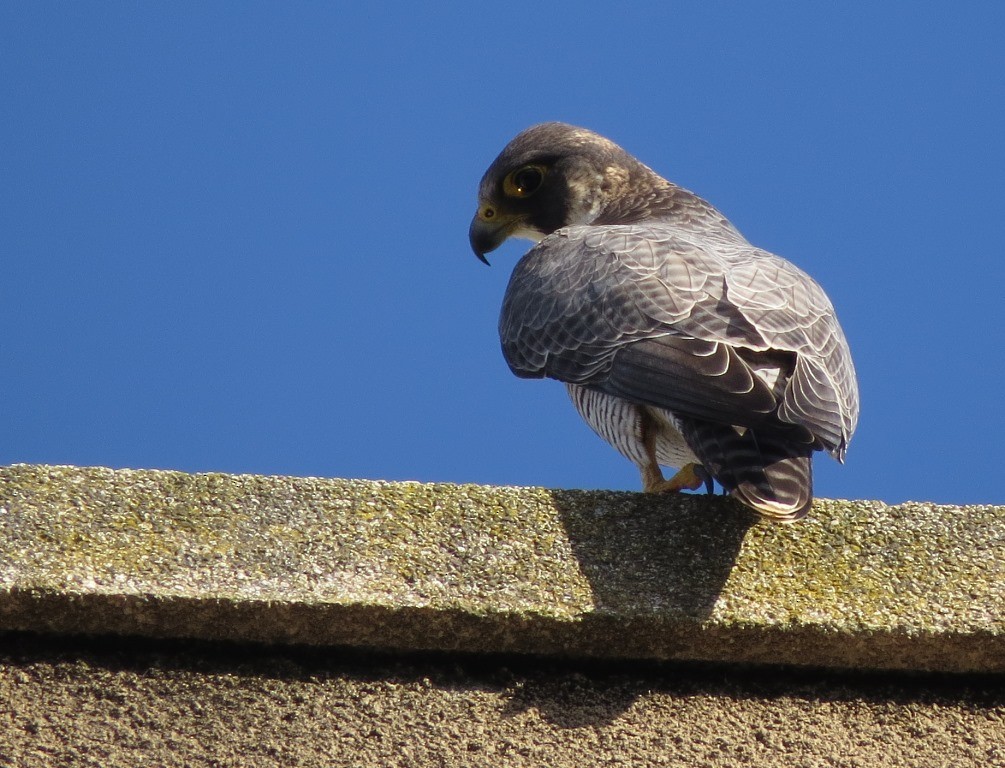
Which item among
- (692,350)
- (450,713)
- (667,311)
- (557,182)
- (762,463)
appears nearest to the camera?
(450,713)

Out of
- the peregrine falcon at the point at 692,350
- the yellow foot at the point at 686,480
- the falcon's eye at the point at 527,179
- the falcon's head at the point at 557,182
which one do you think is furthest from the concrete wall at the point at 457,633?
the falcon's eye at the point at 527,179

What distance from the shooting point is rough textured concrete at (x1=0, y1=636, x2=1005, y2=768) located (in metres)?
2.22

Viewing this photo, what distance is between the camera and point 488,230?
6.26 meters

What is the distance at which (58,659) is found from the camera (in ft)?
7.80

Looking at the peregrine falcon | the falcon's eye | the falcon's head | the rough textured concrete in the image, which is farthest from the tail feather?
the falcon's eye

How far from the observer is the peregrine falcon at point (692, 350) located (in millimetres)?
3121

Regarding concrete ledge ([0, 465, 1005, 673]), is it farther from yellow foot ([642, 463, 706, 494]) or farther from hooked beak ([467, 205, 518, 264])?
hooked beak ([467, 205, 518, 264])

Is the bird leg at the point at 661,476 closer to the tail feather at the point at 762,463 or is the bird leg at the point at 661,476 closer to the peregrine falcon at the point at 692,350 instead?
the peregrine falcon at the point at 692,350

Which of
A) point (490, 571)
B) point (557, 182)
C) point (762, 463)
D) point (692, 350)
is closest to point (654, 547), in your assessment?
point (490, 571)

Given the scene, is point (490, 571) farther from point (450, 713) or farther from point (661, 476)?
point (661, 476)

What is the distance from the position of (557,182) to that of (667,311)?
8.07 feet

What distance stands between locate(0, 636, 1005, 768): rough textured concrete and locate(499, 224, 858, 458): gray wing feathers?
0.86 m

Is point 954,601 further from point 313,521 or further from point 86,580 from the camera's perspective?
point 86,580

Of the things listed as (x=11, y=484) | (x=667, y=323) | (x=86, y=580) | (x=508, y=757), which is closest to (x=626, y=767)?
(x=508, y=757)
